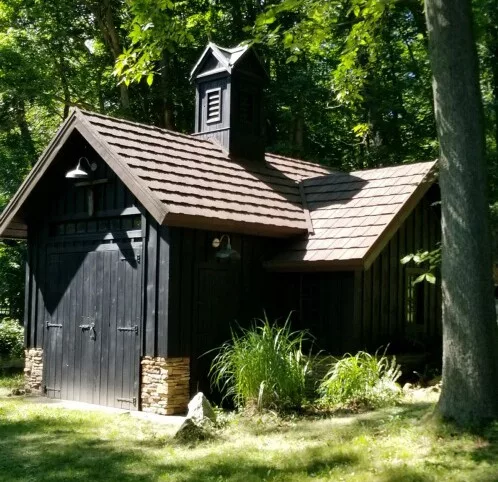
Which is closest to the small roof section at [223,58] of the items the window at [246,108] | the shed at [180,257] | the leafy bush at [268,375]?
the window at [246,108]

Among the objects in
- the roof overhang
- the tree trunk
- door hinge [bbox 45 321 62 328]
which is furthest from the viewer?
→ door hinge [bbox 45 321 62 328]

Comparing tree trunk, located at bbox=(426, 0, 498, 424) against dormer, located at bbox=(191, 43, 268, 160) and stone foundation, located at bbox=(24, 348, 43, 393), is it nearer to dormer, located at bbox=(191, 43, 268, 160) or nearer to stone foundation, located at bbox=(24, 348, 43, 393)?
dormer, located at bbox=(191, 43, 268, 160)

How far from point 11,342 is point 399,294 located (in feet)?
33.6

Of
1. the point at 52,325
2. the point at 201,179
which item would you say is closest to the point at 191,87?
the point at 201,179

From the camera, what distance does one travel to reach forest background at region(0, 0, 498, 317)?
22.1 metres

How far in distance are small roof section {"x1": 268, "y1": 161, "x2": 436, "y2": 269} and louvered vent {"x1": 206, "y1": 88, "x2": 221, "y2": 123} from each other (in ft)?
8.38

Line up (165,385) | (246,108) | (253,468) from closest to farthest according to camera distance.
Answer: (253,468) < (165,385) < (246,108)

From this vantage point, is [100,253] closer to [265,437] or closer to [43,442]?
[43,442]

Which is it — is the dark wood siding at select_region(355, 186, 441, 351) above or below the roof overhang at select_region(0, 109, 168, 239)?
below

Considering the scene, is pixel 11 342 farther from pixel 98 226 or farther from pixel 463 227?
pixel 463 227

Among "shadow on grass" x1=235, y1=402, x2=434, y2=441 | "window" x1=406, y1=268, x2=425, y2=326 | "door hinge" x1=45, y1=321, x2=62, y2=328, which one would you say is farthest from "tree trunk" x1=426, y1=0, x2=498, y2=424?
"door hinge" x1=45, y1=321, x2=62, y2=328

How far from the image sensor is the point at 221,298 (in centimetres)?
1144

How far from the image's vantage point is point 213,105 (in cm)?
1508

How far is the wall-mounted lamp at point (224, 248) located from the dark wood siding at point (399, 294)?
2.12 m
